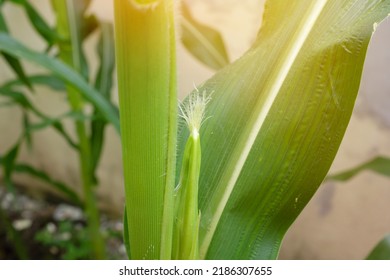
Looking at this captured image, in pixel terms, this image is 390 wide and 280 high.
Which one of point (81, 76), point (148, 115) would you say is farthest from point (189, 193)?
point (81, 76)

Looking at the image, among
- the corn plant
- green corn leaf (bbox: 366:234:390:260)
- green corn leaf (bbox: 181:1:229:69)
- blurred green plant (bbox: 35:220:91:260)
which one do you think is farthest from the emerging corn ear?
blurred green plant (bbox: 35:220:91:260)

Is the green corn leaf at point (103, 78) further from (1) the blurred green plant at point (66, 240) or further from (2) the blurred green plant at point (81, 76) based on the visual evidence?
(1) the blurred green plant at point (66, 240)

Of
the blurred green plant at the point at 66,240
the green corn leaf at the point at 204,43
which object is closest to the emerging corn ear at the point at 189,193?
the green corn leaf at the point at 204,43

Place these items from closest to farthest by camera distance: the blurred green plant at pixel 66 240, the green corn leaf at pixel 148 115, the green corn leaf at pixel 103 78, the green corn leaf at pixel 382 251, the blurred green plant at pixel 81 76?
the green corn leaf at pixel 148 115 < the green corn leaf at pixel 382 251 < the blurred green plant at pixel 81 76 < the green corn leaf at pixel 103 78 < the blurred green plant at pixel 66 240

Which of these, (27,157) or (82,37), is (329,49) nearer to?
(82,37)
